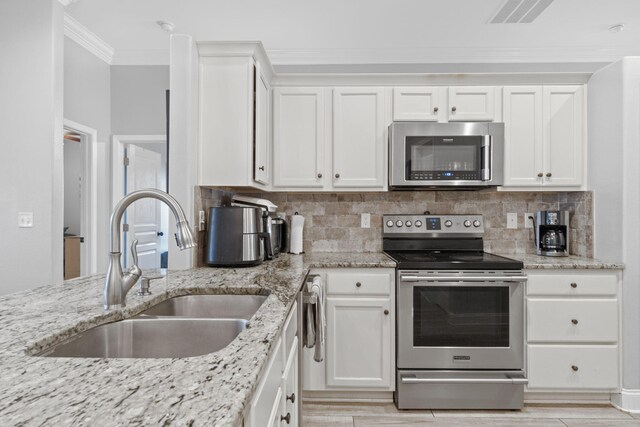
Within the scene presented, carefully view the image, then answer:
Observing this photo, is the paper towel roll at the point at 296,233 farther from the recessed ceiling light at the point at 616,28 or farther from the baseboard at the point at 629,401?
the recessed ceiling light at the point at 616,28

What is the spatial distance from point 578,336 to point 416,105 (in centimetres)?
Answer: 185

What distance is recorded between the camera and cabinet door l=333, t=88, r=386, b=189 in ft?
9.04

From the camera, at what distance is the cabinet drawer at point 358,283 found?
244cm

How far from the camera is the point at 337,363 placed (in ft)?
8.05

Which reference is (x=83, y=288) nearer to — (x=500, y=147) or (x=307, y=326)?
(x=307, y=326)

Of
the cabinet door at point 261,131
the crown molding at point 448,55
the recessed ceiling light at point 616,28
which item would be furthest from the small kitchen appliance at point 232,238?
the recessed ceiling light at point 616,28

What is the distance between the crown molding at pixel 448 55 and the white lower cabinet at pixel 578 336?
181 cm

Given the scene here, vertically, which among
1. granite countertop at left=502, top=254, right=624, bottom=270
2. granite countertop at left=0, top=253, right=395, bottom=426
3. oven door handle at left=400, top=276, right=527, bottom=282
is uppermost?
granite countertop at left=0, top=253, right=395, bottom=426

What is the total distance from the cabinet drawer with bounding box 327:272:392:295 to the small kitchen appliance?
21.1 inches

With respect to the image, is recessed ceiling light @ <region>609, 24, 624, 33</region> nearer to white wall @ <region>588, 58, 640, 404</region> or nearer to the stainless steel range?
white wall @ <region>588, 58, 640, 404</region>

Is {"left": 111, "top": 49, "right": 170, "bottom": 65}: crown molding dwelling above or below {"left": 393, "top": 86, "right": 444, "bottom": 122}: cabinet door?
above

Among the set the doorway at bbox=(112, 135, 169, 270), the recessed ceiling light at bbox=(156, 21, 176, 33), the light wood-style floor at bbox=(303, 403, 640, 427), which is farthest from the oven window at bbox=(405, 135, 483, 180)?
the doorway at bbox=(112, 135, 169, 270)

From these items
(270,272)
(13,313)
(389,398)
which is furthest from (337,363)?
(13,313)

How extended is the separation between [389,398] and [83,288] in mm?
1956
